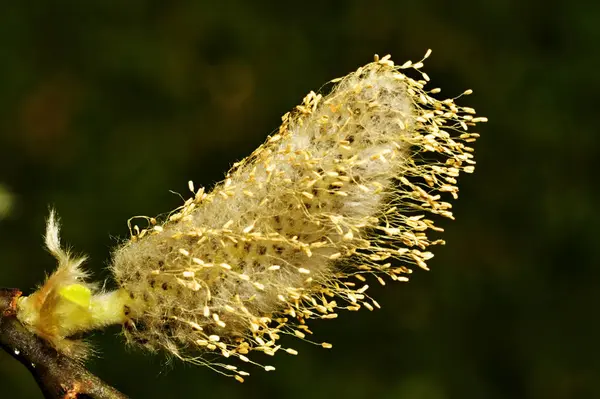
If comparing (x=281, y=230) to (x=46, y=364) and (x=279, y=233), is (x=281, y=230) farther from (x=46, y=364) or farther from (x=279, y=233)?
(x=46, y=364)

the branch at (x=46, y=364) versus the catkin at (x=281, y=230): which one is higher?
the catkin at (x=281, y=230)

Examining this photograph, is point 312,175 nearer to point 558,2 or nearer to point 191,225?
point 191,225

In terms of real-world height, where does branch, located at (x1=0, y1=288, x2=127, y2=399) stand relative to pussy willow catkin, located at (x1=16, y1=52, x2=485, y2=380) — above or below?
below

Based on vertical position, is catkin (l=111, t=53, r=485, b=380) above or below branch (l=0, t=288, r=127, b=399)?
above

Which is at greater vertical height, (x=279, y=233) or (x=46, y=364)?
(x=279, y=233)

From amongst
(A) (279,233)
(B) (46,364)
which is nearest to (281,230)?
(A) (279,233)
